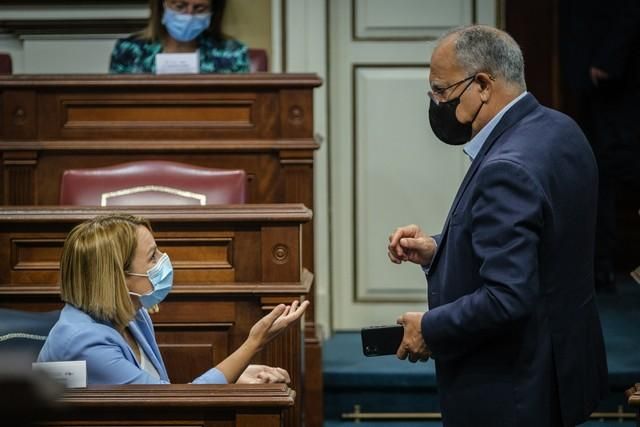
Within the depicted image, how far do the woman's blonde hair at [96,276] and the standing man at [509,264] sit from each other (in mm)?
685

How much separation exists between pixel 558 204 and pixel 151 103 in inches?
102

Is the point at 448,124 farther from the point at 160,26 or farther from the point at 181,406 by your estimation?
the point at 160,26

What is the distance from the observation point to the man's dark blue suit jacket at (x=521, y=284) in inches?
88.7

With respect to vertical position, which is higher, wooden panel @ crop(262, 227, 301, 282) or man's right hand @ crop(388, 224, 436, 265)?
man's right hand @ crop(388, 224, 436, 265)

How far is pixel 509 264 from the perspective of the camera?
223 centimetres

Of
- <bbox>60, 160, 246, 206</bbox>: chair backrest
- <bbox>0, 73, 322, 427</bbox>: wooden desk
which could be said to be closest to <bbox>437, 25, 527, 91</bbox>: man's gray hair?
<bbox>60, 160, 246, 206</bbox>: chair backrest

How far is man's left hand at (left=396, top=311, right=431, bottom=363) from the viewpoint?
243 cm

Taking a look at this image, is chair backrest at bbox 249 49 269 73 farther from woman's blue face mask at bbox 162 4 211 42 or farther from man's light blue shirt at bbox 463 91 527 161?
man's light blue shirt at bbox 463 91 527 161

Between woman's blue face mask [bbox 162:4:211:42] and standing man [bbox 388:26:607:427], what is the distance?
2.70m

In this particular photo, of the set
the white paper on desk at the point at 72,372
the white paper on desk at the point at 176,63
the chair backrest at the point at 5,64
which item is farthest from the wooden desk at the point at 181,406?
the chair backrest at the point at 5,64

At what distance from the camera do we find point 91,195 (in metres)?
4.09

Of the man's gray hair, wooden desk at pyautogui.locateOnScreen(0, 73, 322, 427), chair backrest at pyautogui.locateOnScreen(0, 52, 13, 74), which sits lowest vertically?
wooden desk at pyautogui.locateOnScreen(0, 73, 322, 427)

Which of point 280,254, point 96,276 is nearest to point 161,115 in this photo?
point 280,254

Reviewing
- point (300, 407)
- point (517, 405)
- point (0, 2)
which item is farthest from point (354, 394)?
point (0, 2)
